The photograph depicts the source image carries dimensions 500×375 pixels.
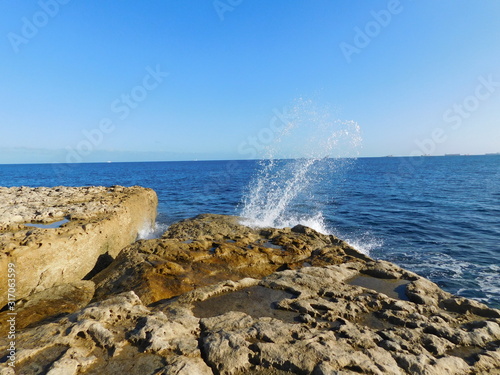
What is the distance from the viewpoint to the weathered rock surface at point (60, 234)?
7047mm

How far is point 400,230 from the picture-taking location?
695 inches

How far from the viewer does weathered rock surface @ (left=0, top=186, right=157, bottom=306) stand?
277 inches

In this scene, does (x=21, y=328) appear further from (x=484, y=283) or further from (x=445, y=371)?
(x=484, y=283)

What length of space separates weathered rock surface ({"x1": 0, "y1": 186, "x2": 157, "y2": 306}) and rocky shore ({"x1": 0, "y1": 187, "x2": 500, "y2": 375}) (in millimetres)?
42

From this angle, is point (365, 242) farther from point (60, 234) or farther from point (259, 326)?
point (60, 234)

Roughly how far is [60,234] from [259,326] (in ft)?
23.7

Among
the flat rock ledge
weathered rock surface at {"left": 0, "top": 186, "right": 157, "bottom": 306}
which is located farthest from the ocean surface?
the flat rock ledge

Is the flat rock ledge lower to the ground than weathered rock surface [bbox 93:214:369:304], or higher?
higher

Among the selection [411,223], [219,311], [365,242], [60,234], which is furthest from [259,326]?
[411,223]

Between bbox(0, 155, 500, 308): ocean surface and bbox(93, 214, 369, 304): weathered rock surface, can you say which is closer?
bbox(93, 214, 369, 304): weathered rock surface

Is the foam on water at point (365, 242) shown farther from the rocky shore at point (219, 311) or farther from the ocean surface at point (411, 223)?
the rocky shore at point (219, 311)

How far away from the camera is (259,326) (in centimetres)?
501

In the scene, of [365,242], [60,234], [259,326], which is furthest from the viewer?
[365,242]

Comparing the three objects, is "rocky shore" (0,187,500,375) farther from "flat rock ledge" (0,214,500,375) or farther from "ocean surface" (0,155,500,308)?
"ocean surface" (0,155,500,308)
